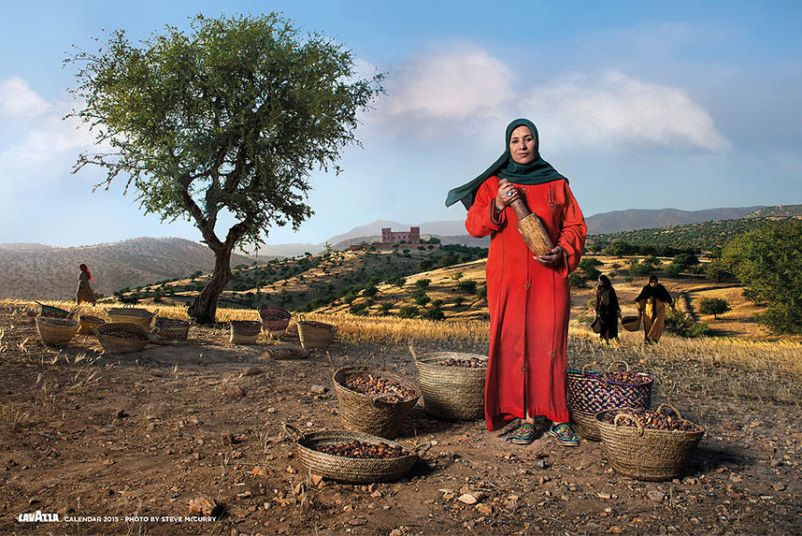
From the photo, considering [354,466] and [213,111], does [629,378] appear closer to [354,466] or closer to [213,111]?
[354,466]

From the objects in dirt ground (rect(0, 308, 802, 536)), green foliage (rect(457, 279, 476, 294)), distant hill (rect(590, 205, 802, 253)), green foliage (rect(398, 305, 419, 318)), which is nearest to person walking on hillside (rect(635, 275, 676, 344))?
dirt ground (rect(0, 308, 802, 536))

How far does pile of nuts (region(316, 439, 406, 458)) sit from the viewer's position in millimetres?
5258

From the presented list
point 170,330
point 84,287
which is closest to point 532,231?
point 170,330

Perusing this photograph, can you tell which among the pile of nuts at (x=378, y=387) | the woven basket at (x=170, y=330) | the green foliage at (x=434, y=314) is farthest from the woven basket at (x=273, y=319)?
the green foliage at (x=434, y=314)

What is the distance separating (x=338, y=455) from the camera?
5.07 m

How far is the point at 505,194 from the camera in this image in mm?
6094

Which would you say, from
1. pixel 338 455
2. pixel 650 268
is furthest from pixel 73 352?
pixel 650 268

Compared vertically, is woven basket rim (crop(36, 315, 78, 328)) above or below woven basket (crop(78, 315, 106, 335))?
above

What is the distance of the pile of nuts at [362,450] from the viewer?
17.3 feet

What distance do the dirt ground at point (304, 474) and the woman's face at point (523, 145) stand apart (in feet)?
9.80

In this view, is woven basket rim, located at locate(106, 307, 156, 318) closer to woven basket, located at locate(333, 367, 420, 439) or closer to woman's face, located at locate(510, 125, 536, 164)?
woven basket, located at locate(333, 367, 420, 439)

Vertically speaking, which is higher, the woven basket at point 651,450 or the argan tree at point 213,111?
the argan tree at point 213,111

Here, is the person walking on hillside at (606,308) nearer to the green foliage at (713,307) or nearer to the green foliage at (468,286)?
the green foliage at (713,307)

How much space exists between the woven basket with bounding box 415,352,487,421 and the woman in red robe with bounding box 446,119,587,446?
538 mm
